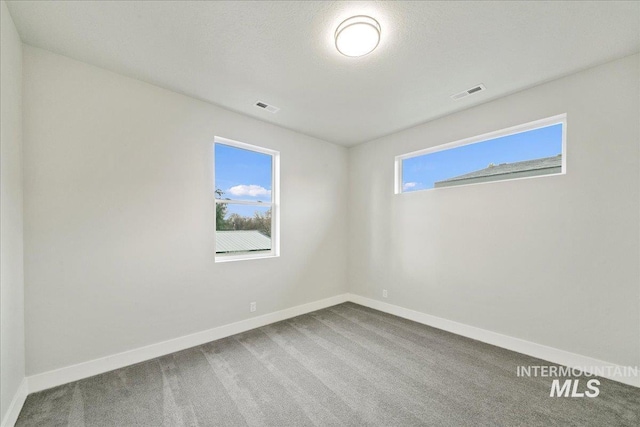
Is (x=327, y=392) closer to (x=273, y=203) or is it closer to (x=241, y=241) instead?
(x=241, y=241)

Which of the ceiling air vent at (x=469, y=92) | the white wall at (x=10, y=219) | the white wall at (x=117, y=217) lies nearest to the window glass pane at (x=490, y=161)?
the ceiling air vent at (x=469, y=92)

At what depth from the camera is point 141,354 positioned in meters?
2.42

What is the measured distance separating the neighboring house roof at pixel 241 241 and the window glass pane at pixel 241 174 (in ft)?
1.52

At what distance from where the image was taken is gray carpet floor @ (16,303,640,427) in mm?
1732

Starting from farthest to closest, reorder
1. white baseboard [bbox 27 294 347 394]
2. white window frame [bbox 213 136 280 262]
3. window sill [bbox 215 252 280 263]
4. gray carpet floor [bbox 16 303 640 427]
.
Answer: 1. white window frame [bbox 213 136 280 262]
2. window sill [bbox 215 252 280 263]
3. white baseboard [bbox 27 294 347 394]
4. gray carpet floor [bbox 16 303 640 427]

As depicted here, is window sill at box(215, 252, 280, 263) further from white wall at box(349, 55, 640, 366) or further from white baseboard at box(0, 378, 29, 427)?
white wall at box(349, 55, 640, 366)

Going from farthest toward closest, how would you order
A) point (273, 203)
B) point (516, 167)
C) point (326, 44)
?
point (273, 203)
point (516, 167)
point (326, 44)

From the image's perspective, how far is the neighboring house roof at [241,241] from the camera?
3117 mm

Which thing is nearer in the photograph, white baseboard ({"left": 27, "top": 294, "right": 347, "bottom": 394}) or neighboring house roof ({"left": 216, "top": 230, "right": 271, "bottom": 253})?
white baseboard ({"left": 27, "top": 294, "right": 347, "bottom": 394})

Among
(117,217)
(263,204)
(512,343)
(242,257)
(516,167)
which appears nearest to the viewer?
(117,217)

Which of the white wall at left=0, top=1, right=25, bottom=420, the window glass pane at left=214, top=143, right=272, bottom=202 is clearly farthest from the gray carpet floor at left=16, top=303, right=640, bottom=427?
the window glass pane at left=214, top=143, right=272, bottom=202

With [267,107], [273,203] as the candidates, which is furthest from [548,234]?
Result: [267,107]

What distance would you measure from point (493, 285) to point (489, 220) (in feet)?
2.43

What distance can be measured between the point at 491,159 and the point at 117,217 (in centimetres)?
409
